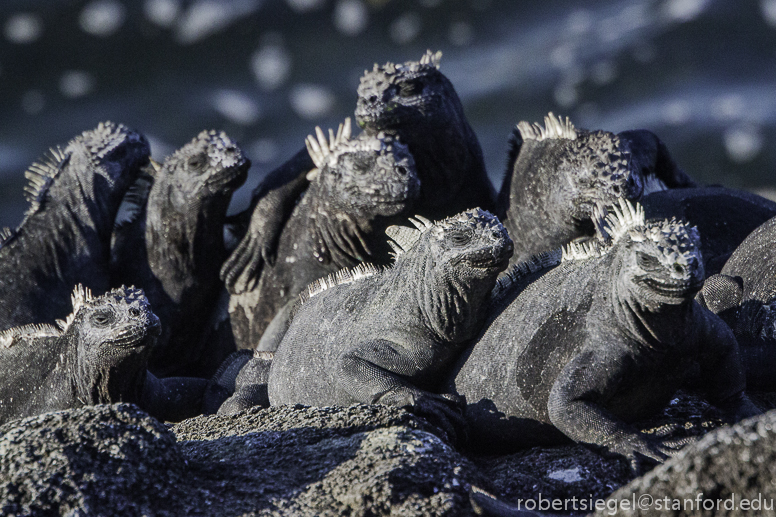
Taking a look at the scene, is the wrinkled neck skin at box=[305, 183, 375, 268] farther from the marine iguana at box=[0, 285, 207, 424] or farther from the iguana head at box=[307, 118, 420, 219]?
the marine iguana at box=[0, 285, 207, 424]

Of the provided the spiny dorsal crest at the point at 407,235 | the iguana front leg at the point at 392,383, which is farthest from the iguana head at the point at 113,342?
the spiny dorsal crest at the point at 407,235

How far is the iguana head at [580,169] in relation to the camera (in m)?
7.19

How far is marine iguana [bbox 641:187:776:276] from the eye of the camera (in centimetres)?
806

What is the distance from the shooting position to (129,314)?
6668 millimetres

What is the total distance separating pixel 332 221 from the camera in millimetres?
8156

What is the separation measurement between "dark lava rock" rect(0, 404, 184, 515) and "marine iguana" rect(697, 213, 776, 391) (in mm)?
3716

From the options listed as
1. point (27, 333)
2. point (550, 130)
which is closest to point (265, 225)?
point (27, 333)

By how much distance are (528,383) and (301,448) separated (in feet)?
4.51

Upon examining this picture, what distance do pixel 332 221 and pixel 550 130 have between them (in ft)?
6.19

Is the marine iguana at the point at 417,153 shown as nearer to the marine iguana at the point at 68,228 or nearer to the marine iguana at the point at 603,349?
the marine iguana at the point at 68,228

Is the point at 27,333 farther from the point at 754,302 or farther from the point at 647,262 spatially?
the point at 754,302

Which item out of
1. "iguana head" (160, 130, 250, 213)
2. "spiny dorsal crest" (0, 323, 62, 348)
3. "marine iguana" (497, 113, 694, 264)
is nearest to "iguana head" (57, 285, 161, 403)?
"spiny dorsal crest" (0, 323, 62, 348)

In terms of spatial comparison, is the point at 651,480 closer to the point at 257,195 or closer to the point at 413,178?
the point at 413,178

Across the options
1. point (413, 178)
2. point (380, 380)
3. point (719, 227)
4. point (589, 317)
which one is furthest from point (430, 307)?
point (719, 227)
